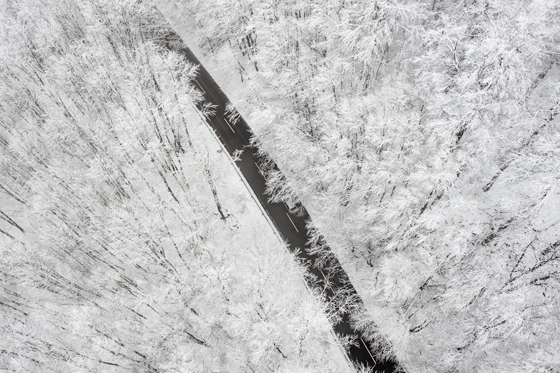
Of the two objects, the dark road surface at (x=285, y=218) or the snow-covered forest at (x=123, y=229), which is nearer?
the dark road surface at (x=285, y=218)

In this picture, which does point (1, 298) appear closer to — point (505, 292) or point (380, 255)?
point (380, 255)

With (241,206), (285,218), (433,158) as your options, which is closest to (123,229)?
(241,206)

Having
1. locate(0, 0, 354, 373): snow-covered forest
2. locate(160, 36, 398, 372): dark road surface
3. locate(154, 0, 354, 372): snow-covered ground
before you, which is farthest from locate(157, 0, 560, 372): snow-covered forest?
locate(0, 0, 354, 373): snow-covered forest

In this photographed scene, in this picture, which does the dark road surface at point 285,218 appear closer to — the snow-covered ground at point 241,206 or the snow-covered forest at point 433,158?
the snow-covered ground at point 241,206

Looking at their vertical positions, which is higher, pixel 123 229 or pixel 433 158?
pixel 123 229

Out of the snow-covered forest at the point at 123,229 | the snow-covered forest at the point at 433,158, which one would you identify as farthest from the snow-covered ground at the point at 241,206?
the snow-covered forest at the point at 433,158

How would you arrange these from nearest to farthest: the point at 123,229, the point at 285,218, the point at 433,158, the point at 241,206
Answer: the point at 433,158, the point at 123,229, the point at 285,218, the point at 241,206

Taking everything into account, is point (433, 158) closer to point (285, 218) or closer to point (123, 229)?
point (285, 218)
